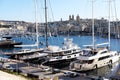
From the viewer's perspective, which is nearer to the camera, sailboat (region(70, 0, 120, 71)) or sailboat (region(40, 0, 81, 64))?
sailboat (region(70, 0, 120, 71))

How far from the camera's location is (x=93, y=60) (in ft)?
135

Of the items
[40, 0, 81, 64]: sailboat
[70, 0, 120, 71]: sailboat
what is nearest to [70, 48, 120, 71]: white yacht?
[70, 0, 120, 71]: sailboat

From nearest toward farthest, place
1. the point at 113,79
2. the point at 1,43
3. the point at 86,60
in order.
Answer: the point at 113,79 < the point at 86,60 < the point at 1,43

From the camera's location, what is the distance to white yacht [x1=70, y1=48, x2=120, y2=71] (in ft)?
131

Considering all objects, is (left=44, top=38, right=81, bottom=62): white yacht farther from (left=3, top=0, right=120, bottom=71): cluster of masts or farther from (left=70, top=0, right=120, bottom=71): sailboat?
(left=70, top=0, right=120, bottom=71): sailboat

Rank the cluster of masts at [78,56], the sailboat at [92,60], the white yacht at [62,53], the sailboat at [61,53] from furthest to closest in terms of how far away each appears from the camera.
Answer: the white yacht at [62,53] < the sailboat at [61,53] < the cluster of masts at [78,56] < the sailboat at [92,60]

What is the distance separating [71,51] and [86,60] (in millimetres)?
8648

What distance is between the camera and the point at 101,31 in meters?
165

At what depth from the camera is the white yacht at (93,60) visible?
39938mm

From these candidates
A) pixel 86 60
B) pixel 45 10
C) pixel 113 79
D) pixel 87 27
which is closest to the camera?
pixel 113 79

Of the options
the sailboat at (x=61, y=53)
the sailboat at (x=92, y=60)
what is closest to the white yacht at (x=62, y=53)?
the sailboat at (x=61, y=53)

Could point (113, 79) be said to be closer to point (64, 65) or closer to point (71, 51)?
point (64, 65)

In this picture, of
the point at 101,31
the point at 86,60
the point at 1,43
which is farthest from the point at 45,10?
the point at 101,31

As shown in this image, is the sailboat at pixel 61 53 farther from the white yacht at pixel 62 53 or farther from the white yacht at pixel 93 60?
the white yacht at pixel 93 60
